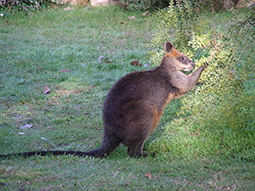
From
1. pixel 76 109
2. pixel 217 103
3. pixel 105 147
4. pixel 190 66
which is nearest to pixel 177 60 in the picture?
pixel 190 66

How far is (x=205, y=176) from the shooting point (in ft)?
11.8

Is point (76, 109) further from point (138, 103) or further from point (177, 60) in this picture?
point (177, 60)

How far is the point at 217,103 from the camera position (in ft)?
15.0

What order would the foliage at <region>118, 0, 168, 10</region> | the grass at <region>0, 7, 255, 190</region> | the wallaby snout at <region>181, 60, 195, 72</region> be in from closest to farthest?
the grass at <region>0, 7, 255, 190</region> < the wallaby snout at <region>181, 60, 195, 72</region> < the foliage at <region>118, 0, 168, 10</region>

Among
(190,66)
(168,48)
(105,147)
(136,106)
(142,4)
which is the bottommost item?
(105,147)

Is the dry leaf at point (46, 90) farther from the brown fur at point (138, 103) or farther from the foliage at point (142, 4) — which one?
the foliage at point (142, 4)

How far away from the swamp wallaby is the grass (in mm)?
229

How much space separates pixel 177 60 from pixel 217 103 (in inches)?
35.6

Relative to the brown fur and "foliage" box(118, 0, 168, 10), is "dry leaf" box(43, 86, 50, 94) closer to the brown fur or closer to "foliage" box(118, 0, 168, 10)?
the brown fur

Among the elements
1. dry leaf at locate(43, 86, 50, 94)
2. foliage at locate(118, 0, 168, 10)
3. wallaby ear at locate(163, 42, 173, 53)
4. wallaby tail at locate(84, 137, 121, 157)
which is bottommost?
dry leaf at locate(43, 86, 50, 94)

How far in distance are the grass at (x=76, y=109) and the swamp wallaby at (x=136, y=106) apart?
229 millimetres

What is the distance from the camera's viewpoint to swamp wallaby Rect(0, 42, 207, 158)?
13.6ft

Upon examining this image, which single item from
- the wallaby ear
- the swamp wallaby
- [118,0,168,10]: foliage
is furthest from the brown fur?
[118,0,168,10]: foliage

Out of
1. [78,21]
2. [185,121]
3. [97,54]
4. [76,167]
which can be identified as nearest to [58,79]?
[97,54]
